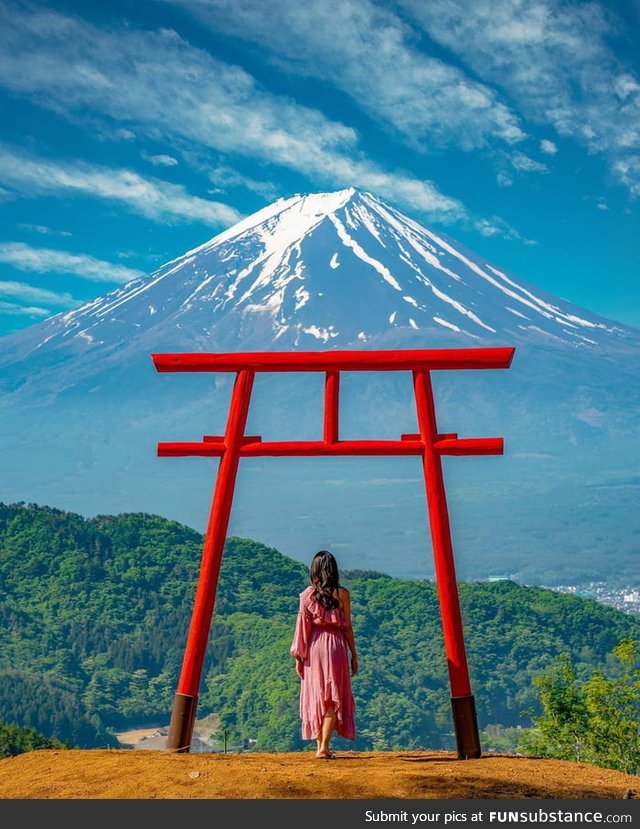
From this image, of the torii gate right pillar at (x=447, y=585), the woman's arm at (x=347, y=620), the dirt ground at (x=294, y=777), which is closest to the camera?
the dirt ground at (x=294, y=777)

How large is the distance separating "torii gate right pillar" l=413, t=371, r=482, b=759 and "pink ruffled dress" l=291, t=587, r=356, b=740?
695 millimetres

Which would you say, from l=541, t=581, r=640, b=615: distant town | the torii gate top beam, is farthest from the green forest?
l=541, t=581, r=640, b=615: distant town

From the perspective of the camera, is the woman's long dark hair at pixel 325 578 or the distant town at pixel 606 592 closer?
the woman's long dark hair at pixel 325 578

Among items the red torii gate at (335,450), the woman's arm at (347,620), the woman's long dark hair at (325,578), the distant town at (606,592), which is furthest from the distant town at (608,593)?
the woman's long dark hair at (325,578)

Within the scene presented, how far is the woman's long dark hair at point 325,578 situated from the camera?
6980 mm

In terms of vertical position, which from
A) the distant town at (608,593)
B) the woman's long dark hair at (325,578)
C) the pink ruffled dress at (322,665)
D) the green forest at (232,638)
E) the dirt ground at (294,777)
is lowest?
the dirt ground at (294,777)

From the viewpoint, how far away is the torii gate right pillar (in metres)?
7.27

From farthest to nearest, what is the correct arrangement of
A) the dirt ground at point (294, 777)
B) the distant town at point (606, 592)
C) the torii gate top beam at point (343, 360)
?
the distant town at point (606, 592) < the torii gate top beam at point (343, 360) < the dirt ground at point (294, 777)

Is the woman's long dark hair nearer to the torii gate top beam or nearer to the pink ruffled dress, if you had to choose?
the pink ruffled dress

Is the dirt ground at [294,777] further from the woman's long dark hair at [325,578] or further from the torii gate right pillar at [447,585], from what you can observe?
the woman's long dark hair at [325,578]

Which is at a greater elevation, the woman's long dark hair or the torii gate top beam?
the torii gate top beam

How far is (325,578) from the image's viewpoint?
23.0ft

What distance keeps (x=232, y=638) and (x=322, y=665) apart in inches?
1974

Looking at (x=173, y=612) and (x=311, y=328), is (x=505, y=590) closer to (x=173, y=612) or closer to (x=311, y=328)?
(x=173, y=612)
